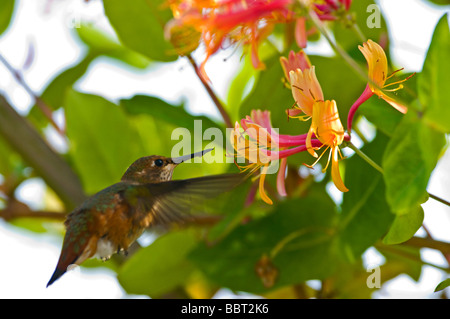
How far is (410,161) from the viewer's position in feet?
1.76

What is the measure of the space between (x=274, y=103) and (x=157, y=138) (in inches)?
12.6

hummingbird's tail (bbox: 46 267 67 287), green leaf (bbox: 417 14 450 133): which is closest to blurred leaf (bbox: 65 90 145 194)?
hummingbird's tail (bbox: 46 267 67 287)

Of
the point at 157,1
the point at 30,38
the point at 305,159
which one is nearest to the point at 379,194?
the point at 305,159

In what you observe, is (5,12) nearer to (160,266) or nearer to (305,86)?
(160,266)

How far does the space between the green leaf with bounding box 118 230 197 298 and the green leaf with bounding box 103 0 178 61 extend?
1.01 feet

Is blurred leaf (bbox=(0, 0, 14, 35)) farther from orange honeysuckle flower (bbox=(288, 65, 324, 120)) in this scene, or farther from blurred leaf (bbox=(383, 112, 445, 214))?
blurred leaf (bbox=(383, 112, 445, 214))

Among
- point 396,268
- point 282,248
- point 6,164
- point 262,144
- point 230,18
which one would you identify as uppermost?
point 230,18

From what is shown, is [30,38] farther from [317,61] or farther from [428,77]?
[428,77]

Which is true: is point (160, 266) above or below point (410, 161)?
below

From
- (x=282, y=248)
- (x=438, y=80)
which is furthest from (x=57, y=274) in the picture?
(x=438, y=80)

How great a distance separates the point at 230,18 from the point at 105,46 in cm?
83

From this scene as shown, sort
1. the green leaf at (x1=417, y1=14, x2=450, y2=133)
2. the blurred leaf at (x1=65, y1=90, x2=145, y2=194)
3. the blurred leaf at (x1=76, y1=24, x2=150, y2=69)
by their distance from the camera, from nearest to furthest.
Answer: the green leaf at (x1=417, y1=14, x2=450, y2=133) < the blurred leaf at (x1=65, y1=90, x2=145, y2=194) < the blurred leaf at (x1=76, y1=24, x2=150, y2=69)

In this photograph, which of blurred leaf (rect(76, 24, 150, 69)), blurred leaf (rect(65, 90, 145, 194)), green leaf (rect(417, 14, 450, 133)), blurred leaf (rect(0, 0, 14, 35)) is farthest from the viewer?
blurred leaf (rect(76, 24, 150, 69))

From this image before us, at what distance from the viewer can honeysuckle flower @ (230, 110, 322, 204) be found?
25.4 inches
